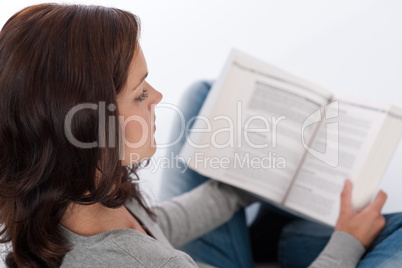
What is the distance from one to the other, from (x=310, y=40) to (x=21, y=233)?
1.11 metres

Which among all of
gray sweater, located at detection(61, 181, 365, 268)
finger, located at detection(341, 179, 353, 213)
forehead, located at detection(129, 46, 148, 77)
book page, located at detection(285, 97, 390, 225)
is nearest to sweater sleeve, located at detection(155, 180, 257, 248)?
gray sweater, located at detection(61, 181, 365, 268)

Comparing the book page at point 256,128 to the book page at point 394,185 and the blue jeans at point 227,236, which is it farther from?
the book page at point 394,185

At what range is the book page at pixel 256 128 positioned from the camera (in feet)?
Answer: 3.07

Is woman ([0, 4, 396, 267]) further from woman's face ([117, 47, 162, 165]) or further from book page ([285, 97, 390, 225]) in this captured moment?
book page ([285, 97, 390, 225])

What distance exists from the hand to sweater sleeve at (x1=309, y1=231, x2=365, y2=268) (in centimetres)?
2

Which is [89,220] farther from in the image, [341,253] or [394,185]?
[394,185]

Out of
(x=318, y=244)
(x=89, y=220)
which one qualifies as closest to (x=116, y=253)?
(x=89, y=220)

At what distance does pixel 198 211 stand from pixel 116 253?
32cm

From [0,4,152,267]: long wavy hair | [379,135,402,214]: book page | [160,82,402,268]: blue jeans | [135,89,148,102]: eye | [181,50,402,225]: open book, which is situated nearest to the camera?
[0,4,152,267]: long wavy hair

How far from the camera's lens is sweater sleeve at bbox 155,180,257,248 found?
93 centimetres

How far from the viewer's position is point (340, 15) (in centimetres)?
146

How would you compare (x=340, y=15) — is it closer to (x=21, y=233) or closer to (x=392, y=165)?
(x=392, y=165)

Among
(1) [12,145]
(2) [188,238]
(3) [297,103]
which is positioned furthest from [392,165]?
(1) [12,145]

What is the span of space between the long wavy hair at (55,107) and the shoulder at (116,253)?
2 cm
